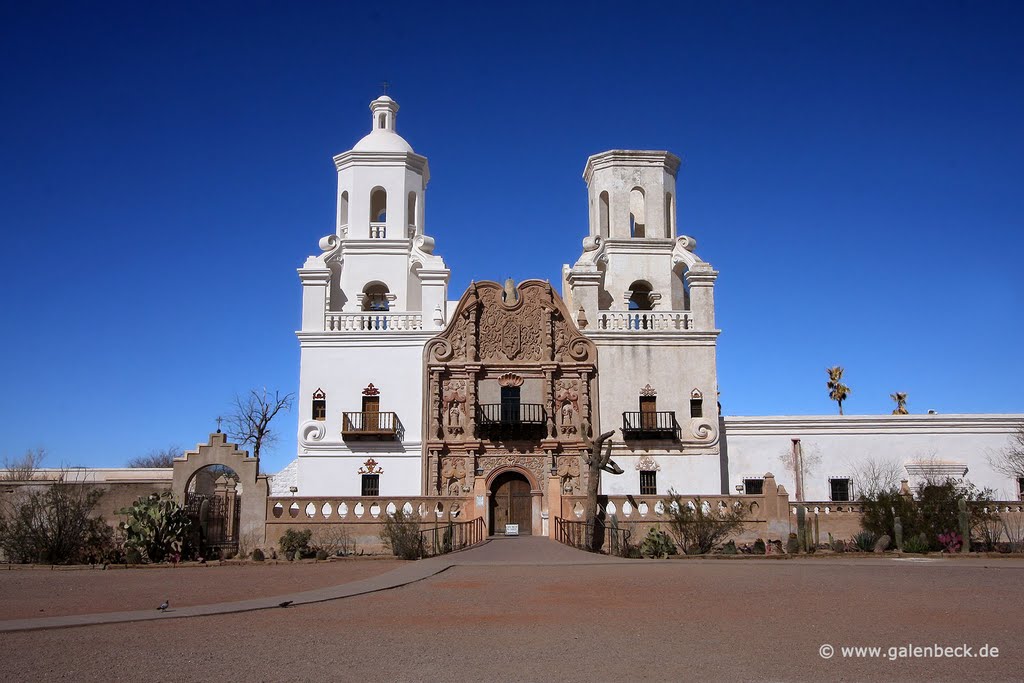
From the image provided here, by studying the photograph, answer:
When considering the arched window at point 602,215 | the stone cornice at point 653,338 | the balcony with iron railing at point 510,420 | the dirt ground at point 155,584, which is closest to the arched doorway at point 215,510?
the dirt ground at point 155,584

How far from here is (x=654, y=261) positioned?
39.2 m

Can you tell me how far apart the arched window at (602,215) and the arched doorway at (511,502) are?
11.3m

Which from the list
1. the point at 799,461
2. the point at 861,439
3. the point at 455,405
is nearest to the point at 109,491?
the point at 455,405

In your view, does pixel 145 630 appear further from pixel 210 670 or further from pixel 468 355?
pixel 468 355

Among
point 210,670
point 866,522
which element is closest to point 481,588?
point 210,670

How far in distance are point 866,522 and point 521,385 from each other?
13.5 meters

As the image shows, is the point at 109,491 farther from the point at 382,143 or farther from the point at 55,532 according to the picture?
the point at 382,143

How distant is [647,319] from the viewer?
123 feet

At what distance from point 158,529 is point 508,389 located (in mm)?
14944

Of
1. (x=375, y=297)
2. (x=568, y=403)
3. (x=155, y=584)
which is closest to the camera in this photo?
(x=155, y=584)

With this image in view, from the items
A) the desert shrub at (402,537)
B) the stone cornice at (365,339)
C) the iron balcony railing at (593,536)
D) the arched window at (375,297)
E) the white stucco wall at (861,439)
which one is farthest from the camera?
the arched window at (375,297)

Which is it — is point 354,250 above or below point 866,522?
above

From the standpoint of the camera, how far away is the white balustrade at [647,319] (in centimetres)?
3712

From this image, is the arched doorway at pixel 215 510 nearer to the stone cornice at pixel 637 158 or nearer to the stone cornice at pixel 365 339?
the stone cornice at pixel 365 339
